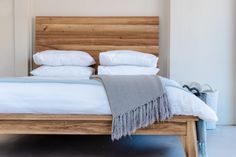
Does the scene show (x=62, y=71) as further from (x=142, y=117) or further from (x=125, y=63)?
(x=142, y=117)

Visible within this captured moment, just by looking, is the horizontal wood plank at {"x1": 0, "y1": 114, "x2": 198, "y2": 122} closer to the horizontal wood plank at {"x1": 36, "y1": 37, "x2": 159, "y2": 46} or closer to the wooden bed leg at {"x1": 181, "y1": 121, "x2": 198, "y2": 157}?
the wooden bed leg at {"x1": 181, "y1": 121, "x2": 198, "y2": 157}

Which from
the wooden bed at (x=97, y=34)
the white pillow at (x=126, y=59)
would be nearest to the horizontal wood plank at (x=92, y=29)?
the wooden bed at (x=97, y=34)

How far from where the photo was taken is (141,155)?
287cm

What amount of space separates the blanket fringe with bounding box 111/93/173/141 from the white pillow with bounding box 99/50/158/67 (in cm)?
163

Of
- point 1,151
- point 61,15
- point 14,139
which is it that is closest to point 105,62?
point 61,15

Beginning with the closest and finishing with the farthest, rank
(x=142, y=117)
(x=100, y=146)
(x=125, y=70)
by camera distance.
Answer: (x=142, y=117) → (x=100, y=146) → (x=125, y=70)

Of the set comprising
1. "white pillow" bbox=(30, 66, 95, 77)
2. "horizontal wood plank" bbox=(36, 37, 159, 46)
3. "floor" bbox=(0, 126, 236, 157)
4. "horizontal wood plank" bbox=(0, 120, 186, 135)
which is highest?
"horizontal wood plank" bbox=(36, 37, 159, 46)

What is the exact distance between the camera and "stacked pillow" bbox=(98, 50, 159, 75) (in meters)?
4.08

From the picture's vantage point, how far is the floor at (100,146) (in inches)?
115

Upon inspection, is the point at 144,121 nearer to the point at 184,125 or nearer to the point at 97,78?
the point at 184,125

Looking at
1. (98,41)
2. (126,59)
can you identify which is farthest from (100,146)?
(98,41)

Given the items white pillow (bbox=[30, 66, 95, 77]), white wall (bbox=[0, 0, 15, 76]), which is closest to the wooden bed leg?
white pillow (bbox=[30, 66, 95, 77])

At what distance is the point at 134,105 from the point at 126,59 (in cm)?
166

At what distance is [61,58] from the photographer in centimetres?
421
